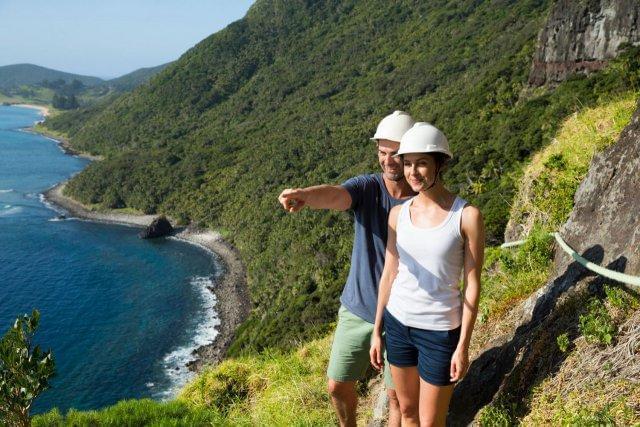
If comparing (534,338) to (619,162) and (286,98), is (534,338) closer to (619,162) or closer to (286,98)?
(619,162)

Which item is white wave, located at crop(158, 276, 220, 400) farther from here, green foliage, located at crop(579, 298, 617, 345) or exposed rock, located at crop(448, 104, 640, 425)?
green foliage, located at crop(579, 298, 617, 345)

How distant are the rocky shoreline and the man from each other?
109 ft

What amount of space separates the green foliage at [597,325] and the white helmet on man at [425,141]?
1.59 m

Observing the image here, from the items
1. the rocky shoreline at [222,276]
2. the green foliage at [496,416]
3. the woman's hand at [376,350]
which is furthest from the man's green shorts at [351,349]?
the rocky shoreline at [222,276]

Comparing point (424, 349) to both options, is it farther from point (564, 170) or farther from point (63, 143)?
point (63, 143)

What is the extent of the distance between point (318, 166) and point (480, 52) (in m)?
44.0

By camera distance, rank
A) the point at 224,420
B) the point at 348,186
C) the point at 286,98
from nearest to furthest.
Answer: the point at 348,186 → the point at 224,420 → the point at 286,98

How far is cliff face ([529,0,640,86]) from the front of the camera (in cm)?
3644

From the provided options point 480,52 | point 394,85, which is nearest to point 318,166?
point 394,85

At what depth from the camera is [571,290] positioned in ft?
13.2

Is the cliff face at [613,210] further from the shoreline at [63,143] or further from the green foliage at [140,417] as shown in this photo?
the shoreline at [63,143]

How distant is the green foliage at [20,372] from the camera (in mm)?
6156

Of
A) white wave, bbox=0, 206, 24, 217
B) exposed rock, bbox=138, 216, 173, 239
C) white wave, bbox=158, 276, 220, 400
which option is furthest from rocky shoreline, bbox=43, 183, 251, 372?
white wave, bbox=0, 206, 24, 217

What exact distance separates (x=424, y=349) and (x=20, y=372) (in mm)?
5581
